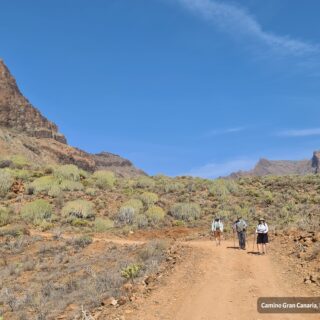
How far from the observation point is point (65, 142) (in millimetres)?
109250

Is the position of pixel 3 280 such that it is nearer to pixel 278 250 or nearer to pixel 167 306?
pixel 167 306

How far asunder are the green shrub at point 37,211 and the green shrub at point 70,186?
5.18 meters

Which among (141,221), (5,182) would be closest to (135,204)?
(141,221)

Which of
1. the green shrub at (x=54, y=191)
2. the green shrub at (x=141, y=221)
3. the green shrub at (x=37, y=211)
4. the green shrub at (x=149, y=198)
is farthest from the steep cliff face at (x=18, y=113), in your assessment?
the green shrub at (x=141, y=221)

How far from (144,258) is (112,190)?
23366 mm

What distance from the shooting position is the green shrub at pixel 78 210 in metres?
33.8

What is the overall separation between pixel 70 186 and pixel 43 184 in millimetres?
2178

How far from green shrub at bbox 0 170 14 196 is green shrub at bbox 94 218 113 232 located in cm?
958

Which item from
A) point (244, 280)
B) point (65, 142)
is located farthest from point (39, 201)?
point (65, 142)

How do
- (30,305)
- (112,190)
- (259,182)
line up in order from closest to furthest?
(30,305) < (112,190) < (259,182)

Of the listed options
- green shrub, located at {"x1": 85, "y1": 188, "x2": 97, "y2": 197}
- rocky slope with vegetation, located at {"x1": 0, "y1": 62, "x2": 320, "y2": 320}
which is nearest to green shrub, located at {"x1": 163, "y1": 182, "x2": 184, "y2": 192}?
rocky slope with vegetation, located at {"x1": 0, "y1": 62, "x2": 320, "y2": 320}

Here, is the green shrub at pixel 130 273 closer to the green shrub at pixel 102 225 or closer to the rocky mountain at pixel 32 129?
the green shrub at pixel 102 225

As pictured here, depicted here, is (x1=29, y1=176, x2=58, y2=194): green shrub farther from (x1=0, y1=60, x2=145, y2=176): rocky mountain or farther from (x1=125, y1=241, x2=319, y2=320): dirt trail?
(x1=0, y1=60, x2=145, y2=176): rocky mountain

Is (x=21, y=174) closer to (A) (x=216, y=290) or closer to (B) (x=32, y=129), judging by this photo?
(A) (x=216, y=290)
